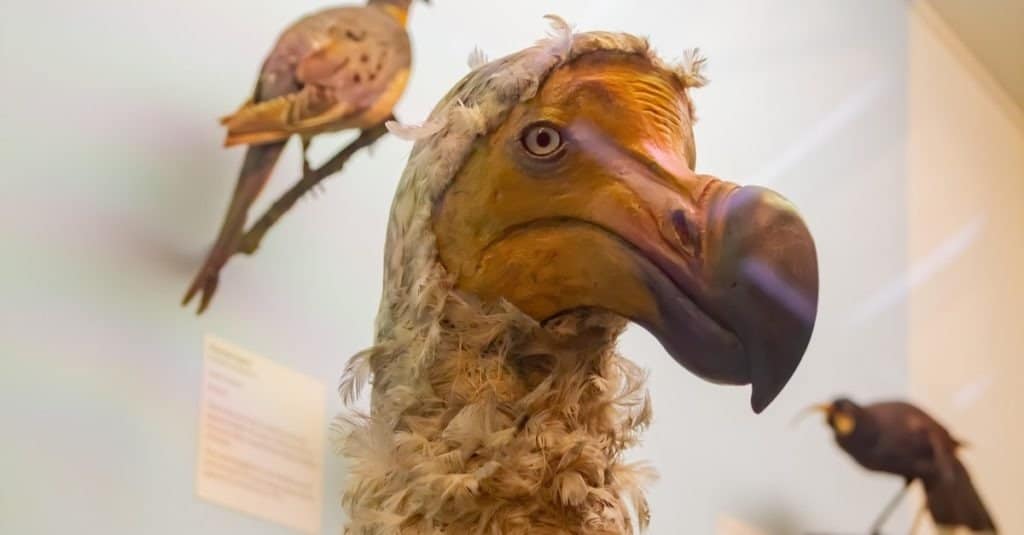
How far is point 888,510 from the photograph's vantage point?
1.79 m

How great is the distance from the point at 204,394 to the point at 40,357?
0.13 m

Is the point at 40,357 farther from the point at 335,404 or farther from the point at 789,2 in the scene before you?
the point at 789,2

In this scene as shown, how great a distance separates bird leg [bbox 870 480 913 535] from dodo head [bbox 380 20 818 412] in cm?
110

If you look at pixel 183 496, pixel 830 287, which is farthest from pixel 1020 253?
pixel 183 496

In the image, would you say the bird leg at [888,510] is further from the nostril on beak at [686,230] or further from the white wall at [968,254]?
the nostril on beak at [686,230]

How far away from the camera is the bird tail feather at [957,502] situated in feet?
5.88

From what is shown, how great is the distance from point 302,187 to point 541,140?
465mm

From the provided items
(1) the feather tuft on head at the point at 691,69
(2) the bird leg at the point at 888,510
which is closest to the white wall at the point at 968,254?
(2) the bird leg at the point at 888,510

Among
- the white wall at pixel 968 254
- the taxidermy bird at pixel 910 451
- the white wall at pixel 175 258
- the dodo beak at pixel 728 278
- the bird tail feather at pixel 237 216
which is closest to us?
the dodo beak at pixel 728 278

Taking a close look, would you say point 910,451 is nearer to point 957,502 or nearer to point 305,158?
point 957,502

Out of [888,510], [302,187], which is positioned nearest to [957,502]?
[888,510]

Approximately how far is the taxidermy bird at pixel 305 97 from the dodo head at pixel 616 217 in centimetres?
33

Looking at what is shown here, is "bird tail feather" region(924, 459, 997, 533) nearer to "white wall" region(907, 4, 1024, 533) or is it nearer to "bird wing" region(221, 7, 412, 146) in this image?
"white wall" region(907, 4, 1024, 533)

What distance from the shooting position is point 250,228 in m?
1.14
